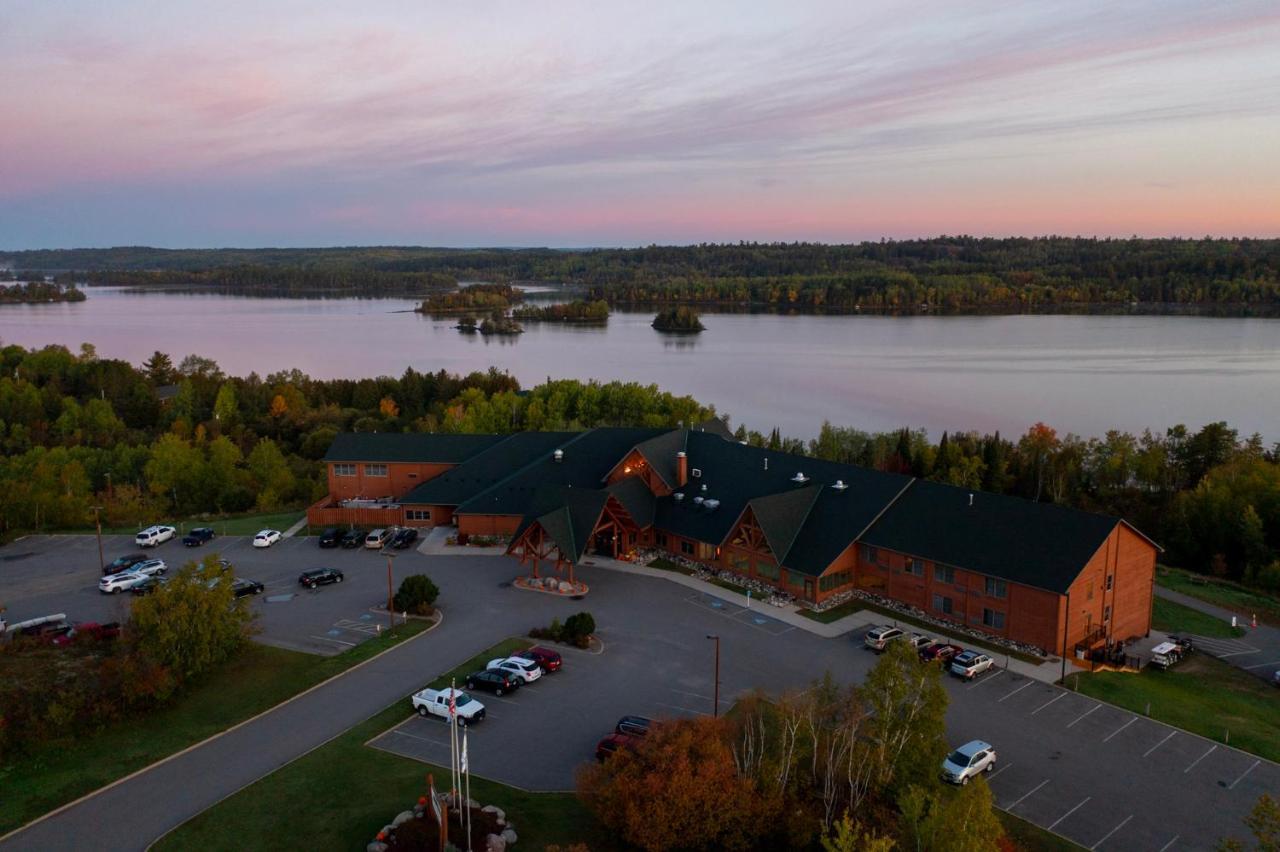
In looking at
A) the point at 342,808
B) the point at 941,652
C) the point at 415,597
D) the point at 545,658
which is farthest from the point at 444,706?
the point at 941,652

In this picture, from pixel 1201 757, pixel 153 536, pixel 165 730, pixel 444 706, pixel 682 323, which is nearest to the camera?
pixel 1201 757

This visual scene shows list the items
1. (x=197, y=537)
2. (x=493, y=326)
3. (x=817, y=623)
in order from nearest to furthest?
(x=817, y=623), (x=197, y=537), (x=493, y=326)

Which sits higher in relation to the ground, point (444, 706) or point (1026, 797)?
point (444, 706)

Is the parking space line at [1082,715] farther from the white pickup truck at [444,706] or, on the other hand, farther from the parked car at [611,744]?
the white pickup truck at [444,706]

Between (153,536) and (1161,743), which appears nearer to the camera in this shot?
(1161,743)

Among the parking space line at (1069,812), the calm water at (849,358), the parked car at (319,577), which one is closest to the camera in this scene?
the parking space line at (1069,812)

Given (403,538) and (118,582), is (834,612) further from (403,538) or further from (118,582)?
(118,582)

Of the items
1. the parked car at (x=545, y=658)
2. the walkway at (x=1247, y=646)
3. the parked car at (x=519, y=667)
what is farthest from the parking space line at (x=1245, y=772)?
the parked car at (x=519, y=667)
